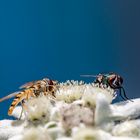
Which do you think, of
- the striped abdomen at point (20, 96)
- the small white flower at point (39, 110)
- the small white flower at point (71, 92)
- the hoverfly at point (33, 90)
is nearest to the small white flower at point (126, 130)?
the small white flower at point (39, 110)

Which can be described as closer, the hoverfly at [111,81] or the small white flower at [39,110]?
the small white flower at [39,110]

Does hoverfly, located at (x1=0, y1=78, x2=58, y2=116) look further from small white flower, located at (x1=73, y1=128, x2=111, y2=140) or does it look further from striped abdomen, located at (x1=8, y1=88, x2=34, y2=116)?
small white flower, located at (x1=73, y1=128, x2=111, y2=140)

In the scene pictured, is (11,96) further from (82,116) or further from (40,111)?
(82,116)

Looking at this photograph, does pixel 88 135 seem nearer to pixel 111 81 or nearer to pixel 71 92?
pixel 71 92

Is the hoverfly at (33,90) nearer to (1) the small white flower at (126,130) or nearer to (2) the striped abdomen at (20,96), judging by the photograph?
(2) the striped abdomen at (20,96)

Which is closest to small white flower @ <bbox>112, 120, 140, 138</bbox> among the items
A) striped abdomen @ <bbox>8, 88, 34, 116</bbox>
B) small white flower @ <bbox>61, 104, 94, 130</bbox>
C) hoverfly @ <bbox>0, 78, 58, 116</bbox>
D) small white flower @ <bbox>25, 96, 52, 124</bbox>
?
small white flower @ <bbox>61, 104, 94, 130</bbox>

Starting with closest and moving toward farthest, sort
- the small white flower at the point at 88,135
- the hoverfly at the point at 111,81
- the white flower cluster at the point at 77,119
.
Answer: the small white flower at the point at 88,135
the white flower cluster at the point at 77,119
the hoverfly at the point at 111,81

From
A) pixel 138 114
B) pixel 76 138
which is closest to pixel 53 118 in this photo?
pixel 76 138

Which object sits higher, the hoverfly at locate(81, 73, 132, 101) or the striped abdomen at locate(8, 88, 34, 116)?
the hoverfly at locate(81, 73, 132, 101)
